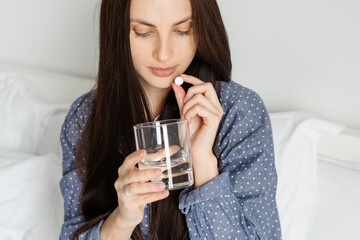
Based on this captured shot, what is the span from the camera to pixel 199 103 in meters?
1.14

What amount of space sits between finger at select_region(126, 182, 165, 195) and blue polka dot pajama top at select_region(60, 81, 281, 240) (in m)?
0.22

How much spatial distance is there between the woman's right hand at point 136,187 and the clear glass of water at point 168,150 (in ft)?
0.05

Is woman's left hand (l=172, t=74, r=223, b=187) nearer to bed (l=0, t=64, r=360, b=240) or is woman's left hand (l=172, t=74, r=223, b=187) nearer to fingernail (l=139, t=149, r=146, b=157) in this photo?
fingernail (l=139, t=149, r=146, b=157)

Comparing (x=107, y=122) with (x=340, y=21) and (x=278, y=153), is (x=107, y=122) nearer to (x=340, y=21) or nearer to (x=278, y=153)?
(x=278, y=153)

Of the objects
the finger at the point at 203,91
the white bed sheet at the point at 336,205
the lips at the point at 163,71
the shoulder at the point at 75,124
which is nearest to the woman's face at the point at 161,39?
the lips at the point at 163,71

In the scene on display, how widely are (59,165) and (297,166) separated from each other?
825mm

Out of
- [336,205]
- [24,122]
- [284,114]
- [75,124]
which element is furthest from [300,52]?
[24,122]

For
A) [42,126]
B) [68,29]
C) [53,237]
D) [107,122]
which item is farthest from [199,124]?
[68,29]

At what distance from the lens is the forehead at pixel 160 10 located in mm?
1149

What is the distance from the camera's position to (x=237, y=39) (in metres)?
1.66

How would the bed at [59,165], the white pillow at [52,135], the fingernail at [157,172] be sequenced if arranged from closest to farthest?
the fingernail at [157,172] < the bed at [59,165] < the white pillow at [52,135]

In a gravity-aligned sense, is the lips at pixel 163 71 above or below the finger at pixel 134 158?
above

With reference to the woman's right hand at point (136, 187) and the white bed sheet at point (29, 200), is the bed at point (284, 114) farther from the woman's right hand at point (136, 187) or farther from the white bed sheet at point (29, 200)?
the woman's right hand at point (136, 187)

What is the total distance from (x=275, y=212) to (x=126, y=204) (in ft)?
1.30
